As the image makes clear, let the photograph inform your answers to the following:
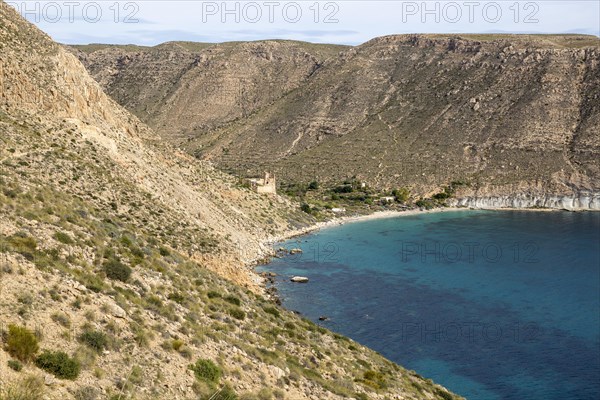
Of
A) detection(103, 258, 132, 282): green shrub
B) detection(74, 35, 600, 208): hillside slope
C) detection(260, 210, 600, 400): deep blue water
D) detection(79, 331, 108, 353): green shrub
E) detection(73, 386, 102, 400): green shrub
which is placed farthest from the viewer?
detection(74, 35, 600, 208): hillside slope

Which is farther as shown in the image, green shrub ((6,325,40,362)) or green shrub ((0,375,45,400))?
green shrub ((6,325,40,362))

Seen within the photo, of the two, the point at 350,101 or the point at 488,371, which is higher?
the point at 350,101

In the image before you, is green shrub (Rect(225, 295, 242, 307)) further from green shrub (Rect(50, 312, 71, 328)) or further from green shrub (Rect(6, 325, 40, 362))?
green shrub (Rect(6, 325, 40, 362))

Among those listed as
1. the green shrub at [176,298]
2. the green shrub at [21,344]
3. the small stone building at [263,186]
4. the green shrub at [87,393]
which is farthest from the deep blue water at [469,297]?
the green shrub at [21,344]

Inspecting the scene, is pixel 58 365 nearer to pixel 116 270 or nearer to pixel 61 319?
pixel 61 319

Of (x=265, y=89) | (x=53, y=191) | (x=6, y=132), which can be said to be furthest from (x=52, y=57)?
(x=265, y=89)

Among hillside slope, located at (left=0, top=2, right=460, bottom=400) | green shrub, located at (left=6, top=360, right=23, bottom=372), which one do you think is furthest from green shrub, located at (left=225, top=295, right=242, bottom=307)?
green shrub, located at (left=6, top=360, right=23, bottom=372)

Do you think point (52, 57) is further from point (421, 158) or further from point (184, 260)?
point (421, 158)
